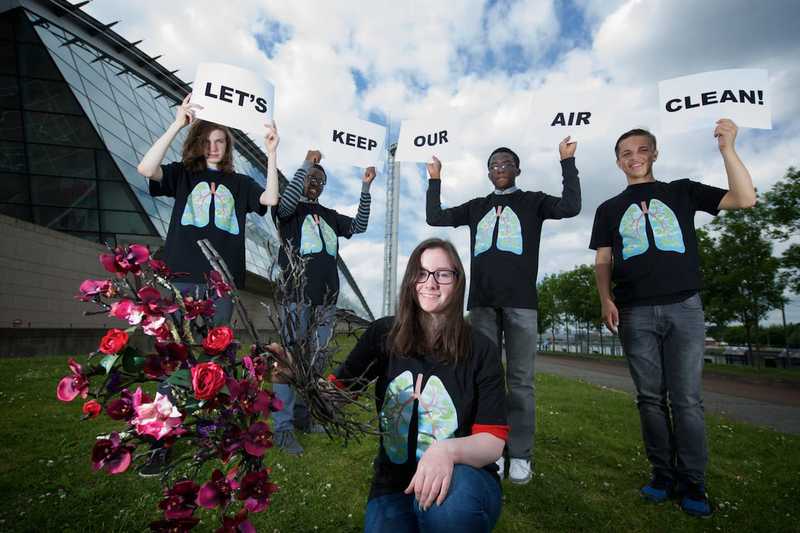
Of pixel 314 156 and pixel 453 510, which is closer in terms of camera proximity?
pixel 453 510

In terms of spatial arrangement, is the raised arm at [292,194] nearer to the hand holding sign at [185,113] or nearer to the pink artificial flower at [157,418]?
the hand holding sign at [185,113]

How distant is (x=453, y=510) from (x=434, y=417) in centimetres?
41

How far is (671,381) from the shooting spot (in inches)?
121

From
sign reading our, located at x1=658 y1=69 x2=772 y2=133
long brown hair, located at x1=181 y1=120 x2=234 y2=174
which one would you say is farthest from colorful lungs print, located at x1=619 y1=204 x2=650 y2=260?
long brown hair, located at x1=181 y1=120 x2=234 y2=174

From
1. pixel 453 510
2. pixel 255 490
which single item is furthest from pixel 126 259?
pixel 453 510

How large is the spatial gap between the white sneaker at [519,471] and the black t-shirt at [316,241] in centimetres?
216

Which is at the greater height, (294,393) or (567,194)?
(567,194)

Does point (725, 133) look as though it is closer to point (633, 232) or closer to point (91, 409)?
point (633, 232)

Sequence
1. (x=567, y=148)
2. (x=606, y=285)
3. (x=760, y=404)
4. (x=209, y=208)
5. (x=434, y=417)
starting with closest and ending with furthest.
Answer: (x=434, y=417), (x=209, y=208), (x=606, y=285), (x=567, y=148), (x=760, y=404)

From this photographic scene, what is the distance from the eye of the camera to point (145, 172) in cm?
310

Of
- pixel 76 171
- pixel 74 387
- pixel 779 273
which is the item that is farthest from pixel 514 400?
pixel 779 273

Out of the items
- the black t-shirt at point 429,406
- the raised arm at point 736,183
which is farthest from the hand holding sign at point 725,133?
the black t-shirt at point 429,406

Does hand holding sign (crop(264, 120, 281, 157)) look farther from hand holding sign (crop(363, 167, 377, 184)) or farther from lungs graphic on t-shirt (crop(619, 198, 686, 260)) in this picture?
lungs graphic on t-shirt (crop(619, 198, 686, 260))

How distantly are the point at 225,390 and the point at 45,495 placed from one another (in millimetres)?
2377
